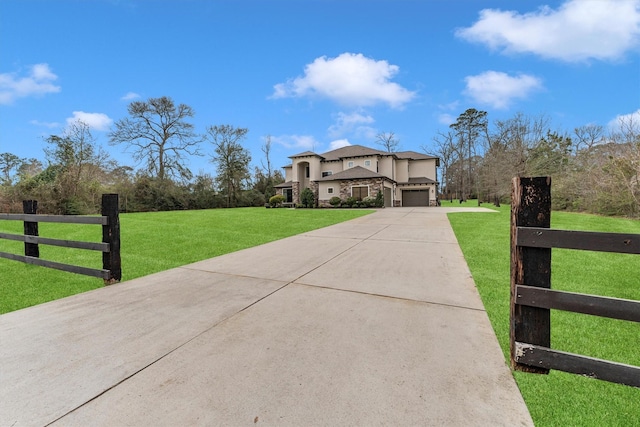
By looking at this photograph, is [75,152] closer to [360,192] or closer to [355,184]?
[355,184]

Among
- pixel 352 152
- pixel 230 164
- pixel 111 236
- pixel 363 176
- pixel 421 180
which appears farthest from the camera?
pixel 230 164

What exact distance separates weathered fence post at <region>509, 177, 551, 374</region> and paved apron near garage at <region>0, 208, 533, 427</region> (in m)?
0.32

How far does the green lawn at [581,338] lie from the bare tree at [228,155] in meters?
33.1

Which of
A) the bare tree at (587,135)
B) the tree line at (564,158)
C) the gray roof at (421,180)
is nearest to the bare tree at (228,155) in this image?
the gray roof at (421,180)

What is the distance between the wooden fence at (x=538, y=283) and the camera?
1.78 metres

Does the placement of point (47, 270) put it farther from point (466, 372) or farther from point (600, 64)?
point (600, 64)

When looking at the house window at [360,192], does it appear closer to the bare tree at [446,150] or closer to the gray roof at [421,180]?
the gray roof at [421,180]

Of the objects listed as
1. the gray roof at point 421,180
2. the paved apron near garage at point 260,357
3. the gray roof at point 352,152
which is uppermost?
the gray roof at point 352,152

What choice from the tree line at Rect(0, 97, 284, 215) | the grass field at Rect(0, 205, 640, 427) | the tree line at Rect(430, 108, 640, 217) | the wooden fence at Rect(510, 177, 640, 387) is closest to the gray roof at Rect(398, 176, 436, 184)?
the tree line at Rect(430, 108, 640, 217)

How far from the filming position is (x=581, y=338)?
2.46 metres

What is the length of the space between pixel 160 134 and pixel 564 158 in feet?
136

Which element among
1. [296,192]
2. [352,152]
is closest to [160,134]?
[296,192]

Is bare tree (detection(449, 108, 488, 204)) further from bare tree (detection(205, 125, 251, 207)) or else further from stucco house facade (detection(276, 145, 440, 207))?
bare tree (detection(205, 125, 251, 207))

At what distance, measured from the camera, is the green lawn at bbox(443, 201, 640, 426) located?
1.57m
